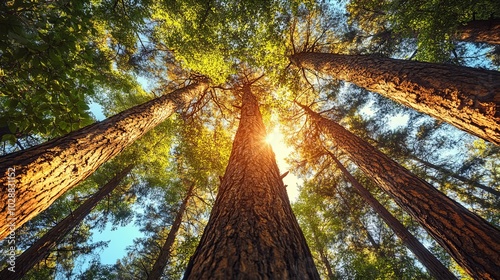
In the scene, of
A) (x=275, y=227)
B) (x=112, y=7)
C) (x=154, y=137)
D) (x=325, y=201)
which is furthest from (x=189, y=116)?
(x=325, y=201)

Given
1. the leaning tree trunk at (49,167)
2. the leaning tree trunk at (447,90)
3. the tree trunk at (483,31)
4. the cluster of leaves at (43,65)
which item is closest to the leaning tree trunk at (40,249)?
the leaning tree trunk at (49,167)

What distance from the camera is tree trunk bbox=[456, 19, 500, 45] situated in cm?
620

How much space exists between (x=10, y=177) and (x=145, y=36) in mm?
9400

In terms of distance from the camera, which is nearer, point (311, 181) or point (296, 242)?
point (296, 242)

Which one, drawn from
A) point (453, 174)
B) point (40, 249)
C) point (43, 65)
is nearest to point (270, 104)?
point (43, 65)

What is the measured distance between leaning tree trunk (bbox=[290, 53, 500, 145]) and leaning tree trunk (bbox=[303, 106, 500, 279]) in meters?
1.50

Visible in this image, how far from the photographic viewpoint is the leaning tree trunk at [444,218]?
249 cm

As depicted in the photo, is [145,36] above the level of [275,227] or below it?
above

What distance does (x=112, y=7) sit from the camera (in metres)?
5.91

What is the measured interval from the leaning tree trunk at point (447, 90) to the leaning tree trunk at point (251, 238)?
87.2 inches

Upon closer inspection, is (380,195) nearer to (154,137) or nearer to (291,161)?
(291,161)

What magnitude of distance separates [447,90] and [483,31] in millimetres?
7211

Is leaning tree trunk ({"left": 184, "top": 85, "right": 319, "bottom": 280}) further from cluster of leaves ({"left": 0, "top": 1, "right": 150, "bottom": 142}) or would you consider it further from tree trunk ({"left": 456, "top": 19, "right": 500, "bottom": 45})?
tree trunk ({"left": 456, "top": 19, "right": 500, "bottom": 45})

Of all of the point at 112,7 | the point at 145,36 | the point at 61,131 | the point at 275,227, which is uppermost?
the point at 145,36
